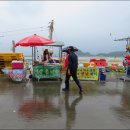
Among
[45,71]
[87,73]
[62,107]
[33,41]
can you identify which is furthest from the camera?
[87,73]

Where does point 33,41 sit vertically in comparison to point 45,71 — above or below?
Result: above

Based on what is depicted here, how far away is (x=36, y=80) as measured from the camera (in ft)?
45.3

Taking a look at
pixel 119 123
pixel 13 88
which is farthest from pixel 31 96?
pixel 119 123

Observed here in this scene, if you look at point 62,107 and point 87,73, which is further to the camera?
point 87,73

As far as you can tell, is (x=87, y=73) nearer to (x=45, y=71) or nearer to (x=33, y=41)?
(x=45, y=71)

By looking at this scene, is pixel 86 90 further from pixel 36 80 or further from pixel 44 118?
pixel 44 118

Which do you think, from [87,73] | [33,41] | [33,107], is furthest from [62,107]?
[87,73]

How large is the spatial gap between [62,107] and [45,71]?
5.57 meters

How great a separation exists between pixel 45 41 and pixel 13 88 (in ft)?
9.23

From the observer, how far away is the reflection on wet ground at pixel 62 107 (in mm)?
6602

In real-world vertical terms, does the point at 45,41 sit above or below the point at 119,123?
above

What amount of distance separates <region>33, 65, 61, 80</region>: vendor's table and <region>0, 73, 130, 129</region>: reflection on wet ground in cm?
150

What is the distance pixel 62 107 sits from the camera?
824cm

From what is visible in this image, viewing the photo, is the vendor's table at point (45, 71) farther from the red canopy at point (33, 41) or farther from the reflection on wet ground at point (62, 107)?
the reflection on wet ground at point (62, 107)
